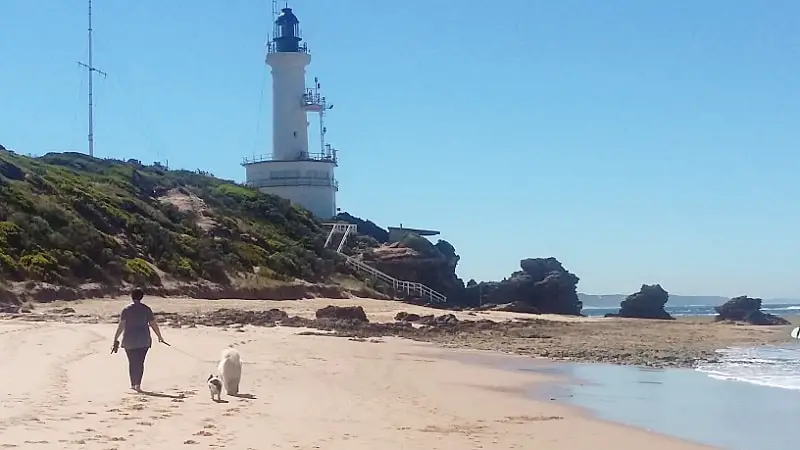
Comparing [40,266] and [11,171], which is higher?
[11,171]

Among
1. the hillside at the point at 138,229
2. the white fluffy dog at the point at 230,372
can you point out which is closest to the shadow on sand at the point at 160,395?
the white fluffy dog at the point at 230,372

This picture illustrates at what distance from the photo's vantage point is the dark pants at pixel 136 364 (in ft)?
32.8

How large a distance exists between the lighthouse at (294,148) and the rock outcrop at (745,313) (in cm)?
2685

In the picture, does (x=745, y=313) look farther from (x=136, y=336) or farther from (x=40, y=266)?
(x=136, y=336)

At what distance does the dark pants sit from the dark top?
52mm

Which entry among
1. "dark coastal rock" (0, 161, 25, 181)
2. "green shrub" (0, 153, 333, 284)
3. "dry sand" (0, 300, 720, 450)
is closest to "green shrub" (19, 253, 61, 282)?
"green shrub" (0, 153, 333, 284)

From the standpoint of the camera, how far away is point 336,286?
129ft

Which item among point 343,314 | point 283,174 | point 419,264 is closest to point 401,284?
point 419,264

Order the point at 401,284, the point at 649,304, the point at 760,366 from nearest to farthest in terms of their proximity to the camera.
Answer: the point at 760,366, the point at 649,304, the point at 401,284

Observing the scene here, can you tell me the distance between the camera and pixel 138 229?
37562mm

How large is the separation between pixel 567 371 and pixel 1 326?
11.1 meters

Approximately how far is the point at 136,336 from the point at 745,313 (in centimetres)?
3177

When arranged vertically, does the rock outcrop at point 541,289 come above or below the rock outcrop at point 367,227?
below

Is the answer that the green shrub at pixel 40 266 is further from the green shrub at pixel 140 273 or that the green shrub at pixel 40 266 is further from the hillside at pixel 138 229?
the green shrub at pixel 140 273
